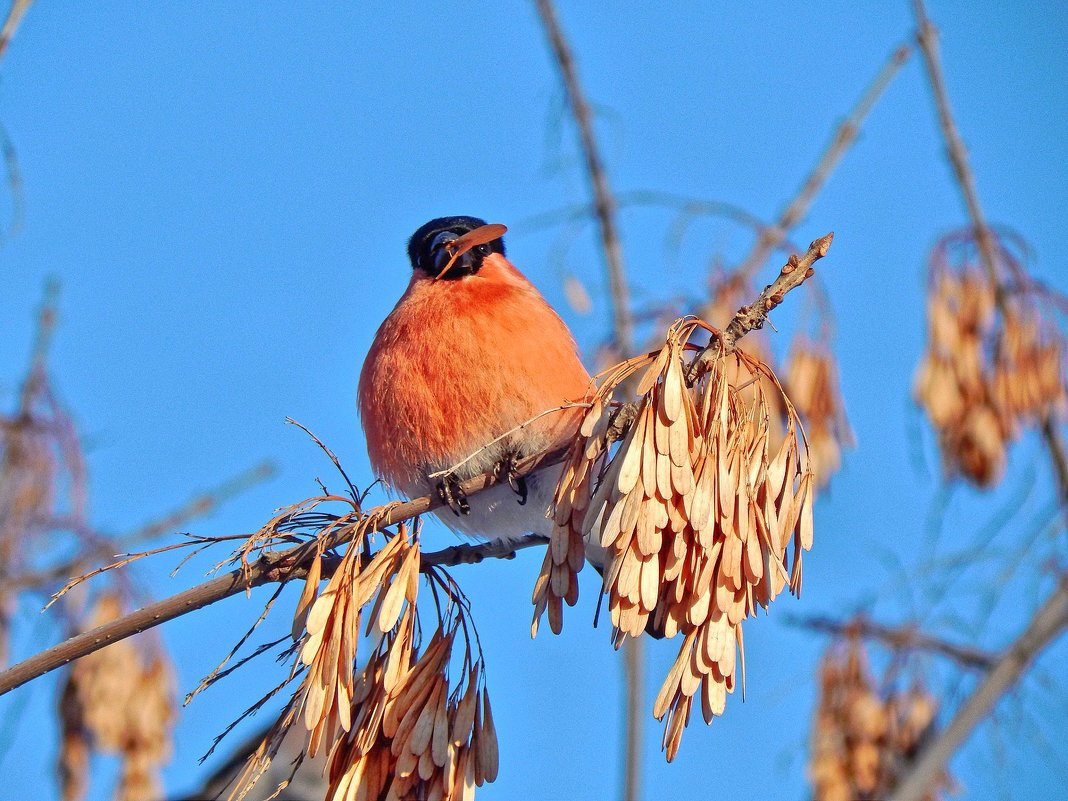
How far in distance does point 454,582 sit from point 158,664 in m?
2.13

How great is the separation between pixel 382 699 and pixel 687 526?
1.75 ft

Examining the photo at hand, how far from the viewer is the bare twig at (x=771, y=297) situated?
61.7 inches

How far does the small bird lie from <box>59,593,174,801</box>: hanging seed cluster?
1164 millimetres

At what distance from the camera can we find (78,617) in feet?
11.6

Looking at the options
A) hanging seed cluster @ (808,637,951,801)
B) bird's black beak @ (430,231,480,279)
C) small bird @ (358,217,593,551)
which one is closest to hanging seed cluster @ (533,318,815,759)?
small bird @ (358,217,593,551)

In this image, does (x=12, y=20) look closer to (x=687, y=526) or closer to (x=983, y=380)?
(x=687, y=526)

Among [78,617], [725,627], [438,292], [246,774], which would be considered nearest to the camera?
Result: [725,627]

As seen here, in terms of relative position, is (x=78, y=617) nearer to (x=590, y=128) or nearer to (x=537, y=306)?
(x=537, y=306)

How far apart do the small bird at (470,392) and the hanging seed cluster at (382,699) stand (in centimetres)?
74

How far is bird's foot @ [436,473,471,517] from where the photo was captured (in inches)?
96.1

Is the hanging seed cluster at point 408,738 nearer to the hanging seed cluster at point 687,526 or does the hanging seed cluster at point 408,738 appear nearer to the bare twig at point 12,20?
the hanging seed cluster at point 687,526

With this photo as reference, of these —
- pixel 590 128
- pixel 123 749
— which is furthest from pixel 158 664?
pixel 590 128

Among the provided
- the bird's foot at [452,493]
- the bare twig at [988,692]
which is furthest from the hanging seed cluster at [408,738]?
the bare twig at [988,692]

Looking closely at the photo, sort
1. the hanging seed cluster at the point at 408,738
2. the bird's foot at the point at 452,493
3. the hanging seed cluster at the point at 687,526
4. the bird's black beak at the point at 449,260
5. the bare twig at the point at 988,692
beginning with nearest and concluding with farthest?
the hanging seed cluster at the point at 687,526 → the hanging seed cluster at the point at 408,738 → the bird's foot at the point at 452,493 → the bare twig at the point at 988,692 → the bird's black beak at the point at 449,260
